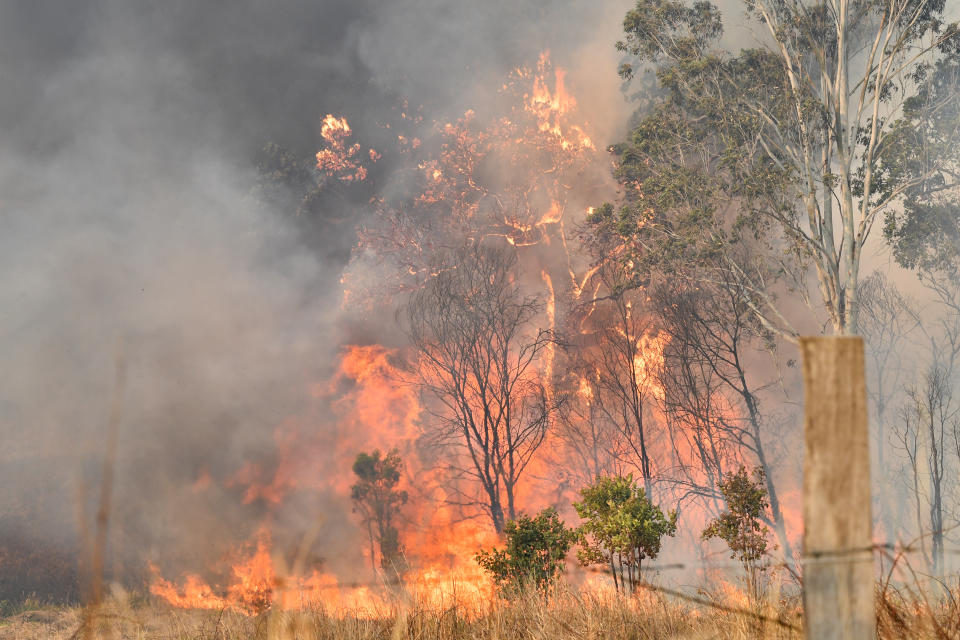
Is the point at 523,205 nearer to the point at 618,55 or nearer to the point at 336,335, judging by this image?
the point at 618,55

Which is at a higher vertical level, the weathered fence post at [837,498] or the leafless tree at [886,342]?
the leafless tree at [886,342]

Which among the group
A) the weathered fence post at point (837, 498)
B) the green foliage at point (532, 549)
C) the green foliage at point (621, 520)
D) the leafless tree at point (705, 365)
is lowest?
the green foliage at point (532, 549)

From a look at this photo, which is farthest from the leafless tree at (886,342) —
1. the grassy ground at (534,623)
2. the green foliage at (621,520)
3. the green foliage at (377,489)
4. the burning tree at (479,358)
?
the grassy ground at (534,623)

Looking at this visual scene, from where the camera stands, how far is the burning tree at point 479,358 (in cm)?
2620

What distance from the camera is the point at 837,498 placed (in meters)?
1.71

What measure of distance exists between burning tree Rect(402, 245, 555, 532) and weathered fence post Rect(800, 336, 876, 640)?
2263 centimetres

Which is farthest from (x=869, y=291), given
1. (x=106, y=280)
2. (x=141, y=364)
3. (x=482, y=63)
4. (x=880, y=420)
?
(x=106, y=280)

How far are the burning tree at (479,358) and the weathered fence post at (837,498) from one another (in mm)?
22635

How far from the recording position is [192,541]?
29.3m

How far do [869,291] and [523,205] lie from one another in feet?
54.9

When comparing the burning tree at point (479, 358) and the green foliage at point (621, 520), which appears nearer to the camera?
the green foliage at point (621, 520)

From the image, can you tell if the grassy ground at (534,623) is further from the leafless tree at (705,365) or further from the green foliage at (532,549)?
the leafless tree at (705,365)

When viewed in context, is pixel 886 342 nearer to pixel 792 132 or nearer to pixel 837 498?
pixel 792 132

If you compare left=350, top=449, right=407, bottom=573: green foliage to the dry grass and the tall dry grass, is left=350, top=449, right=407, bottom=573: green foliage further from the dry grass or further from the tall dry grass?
the dry grass
